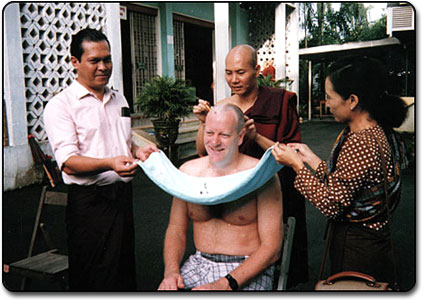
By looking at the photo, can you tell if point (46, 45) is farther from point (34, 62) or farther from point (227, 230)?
point (227, 230)

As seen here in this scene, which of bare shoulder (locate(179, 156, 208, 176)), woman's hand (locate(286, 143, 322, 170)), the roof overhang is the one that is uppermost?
the roof overhang

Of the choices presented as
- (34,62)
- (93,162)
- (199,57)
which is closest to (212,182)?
(93,162)

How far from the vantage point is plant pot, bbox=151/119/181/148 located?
775 cm

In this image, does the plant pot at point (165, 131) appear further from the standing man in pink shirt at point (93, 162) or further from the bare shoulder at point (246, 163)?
the bare shoulder at point (246, 163)

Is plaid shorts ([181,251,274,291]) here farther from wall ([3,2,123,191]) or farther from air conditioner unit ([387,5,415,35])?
air conditioner unit ([387,5,415,35])

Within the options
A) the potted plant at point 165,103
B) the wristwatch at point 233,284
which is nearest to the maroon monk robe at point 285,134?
the wristwatch at point 233,284

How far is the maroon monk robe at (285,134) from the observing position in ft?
9.23

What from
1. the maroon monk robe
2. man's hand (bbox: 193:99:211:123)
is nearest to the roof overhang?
the maroon monk robe

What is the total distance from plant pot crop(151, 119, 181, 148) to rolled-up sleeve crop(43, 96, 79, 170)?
5.44 m

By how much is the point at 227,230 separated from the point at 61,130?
3.65 feet

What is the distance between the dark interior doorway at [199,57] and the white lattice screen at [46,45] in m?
4.91

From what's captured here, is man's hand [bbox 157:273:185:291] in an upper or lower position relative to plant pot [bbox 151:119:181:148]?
lower

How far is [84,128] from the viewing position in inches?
90.7

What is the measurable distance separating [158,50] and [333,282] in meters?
9.08
